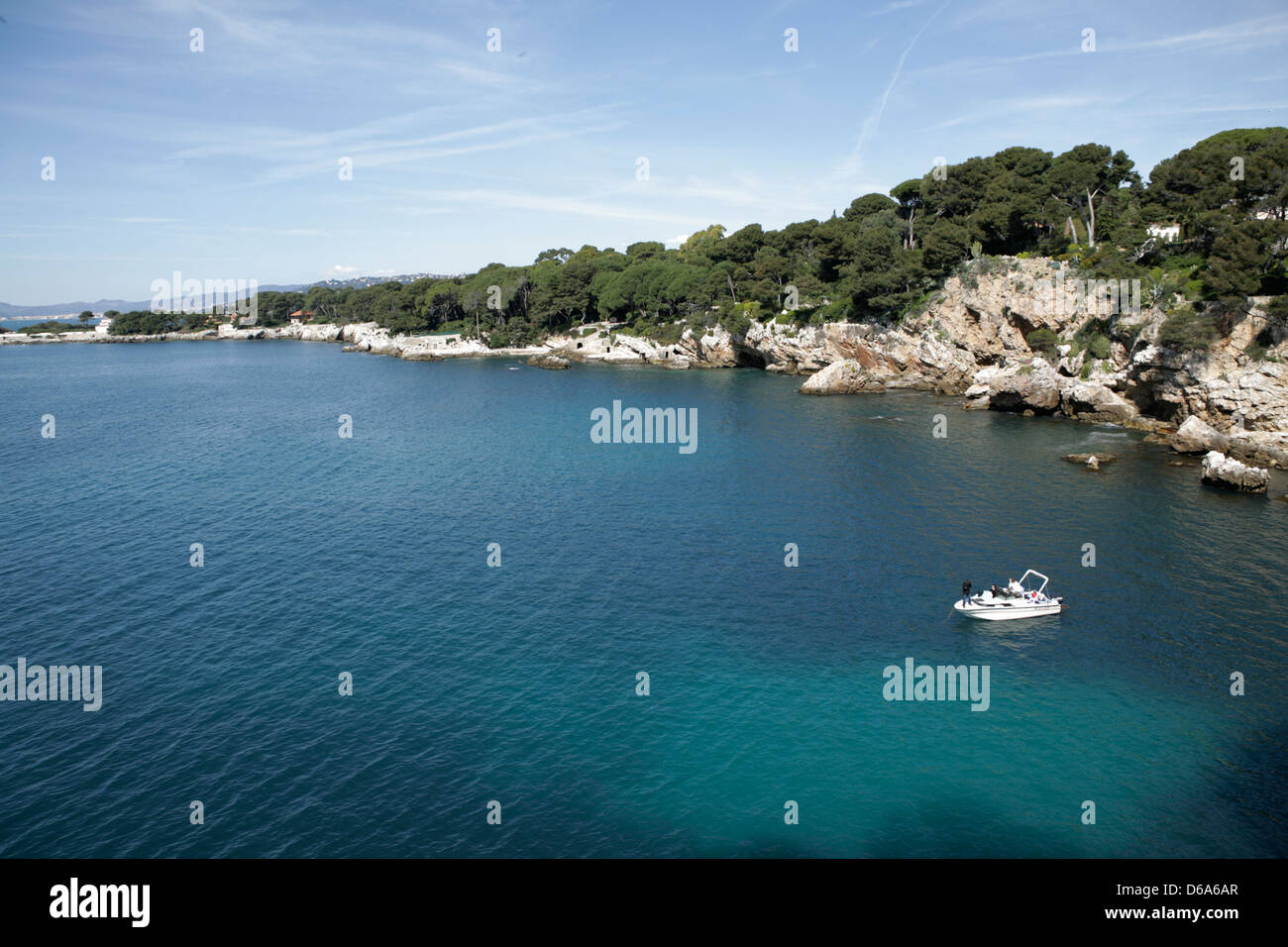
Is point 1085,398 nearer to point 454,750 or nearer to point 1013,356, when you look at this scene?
point 1013,356

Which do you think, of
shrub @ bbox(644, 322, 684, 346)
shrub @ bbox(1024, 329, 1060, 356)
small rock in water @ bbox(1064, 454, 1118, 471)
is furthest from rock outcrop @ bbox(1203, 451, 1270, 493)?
shrub @ bbox(644, 322, 684, 346)

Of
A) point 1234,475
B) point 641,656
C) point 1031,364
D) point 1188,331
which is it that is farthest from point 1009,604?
point 1031,364

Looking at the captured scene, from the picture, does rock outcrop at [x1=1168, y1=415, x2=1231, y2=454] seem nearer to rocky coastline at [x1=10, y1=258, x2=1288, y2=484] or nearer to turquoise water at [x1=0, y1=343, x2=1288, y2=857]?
rocky coastline at [x1=10, y1=258, x2=1288, y2=484]

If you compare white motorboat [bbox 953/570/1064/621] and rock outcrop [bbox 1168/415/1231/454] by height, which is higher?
rock outcrop [bbox 1168/415/1231/454]

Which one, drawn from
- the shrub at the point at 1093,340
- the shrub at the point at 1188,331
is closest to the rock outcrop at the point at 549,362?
the shrub at the point at 1093,340

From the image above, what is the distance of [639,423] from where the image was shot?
99250 millimetres

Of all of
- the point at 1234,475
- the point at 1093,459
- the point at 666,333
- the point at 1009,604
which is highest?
the point at 666,333

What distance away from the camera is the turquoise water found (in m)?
27.5

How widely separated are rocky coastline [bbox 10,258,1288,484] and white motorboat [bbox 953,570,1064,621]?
138 feet

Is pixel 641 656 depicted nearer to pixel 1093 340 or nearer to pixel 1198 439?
pixel 1198 439

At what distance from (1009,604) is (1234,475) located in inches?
1381

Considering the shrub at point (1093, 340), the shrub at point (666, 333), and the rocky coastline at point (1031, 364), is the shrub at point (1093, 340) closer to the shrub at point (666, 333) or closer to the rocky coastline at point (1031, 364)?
the rocky coastline at point (1031, 364)

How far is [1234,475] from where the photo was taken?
61.4 meters
